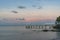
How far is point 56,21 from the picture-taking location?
134 m

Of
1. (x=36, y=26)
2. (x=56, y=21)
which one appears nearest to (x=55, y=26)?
(x=56, y=21)

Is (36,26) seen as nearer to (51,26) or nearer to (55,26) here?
(51,26)

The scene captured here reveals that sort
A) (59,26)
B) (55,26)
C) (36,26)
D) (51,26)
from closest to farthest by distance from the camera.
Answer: (59,26) → (55,26) → (51,26) → (36,26)

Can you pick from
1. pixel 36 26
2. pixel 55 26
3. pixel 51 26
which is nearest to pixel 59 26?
pixel 55 26

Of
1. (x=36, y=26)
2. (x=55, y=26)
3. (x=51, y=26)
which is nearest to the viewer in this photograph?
(x=55, y=26)

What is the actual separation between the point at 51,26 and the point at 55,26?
1152 centimetres

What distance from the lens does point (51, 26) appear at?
14025cm

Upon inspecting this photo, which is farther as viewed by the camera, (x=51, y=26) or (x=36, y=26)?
(x=36, y=26)

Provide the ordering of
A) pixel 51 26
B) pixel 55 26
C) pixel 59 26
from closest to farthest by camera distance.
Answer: pixel 59 26
pixel 55 26
pixel 51 26

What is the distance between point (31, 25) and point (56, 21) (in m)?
33.9

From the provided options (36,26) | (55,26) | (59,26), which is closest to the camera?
(59,26)

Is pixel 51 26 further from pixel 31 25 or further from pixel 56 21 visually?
pixel 31 25

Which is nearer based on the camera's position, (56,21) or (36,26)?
(56,21)

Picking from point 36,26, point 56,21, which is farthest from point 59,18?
point 36,26
